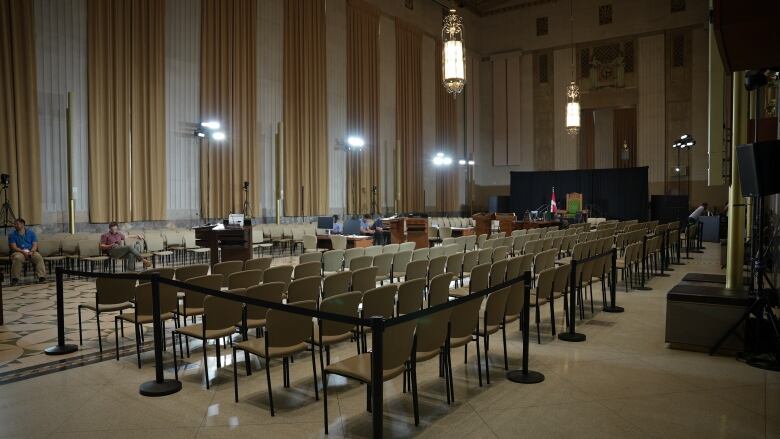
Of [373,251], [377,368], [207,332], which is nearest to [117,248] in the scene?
[373,251]

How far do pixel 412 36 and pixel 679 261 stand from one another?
14.8 metres

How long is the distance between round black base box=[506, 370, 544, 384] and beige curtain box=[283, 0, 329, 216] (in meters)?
13.0

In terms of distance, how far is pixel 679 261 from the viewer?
1219 centimetres

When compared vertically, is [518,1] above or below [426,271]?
above

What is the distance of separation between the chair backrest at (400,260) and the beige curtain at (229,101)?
8.38 metres

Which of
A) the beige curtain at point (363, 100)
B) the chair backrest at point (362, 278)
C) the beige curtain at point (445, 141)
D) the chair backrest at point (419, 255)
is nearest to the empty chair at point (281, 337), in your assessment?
the chair backrest at point (362, 278)

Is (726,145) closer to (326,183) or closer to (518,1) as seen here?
(326,183)

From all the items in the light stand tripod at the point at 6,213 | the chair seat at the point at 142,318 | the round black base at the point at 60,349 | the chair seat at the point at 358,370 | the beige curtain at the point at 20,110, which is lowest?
the round black base at the point at 60,349

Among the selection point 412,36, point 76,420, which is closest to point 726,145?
point 76,420

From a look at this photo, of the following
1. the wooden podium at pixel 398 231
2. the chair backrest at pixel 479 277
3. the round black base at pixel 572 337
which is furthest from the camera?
the wooden podium at pixel 398 231

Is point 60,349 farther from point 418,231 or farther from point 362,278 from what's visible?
point 418,231

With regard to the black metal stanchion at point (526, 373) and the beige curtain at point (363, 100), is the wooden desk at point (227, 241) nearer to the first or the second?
the black metal stanchion at point (526, 373)

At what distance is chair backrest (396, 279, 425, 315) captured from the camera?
14.7ft

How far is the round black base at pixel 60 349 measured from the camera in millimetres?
5055
